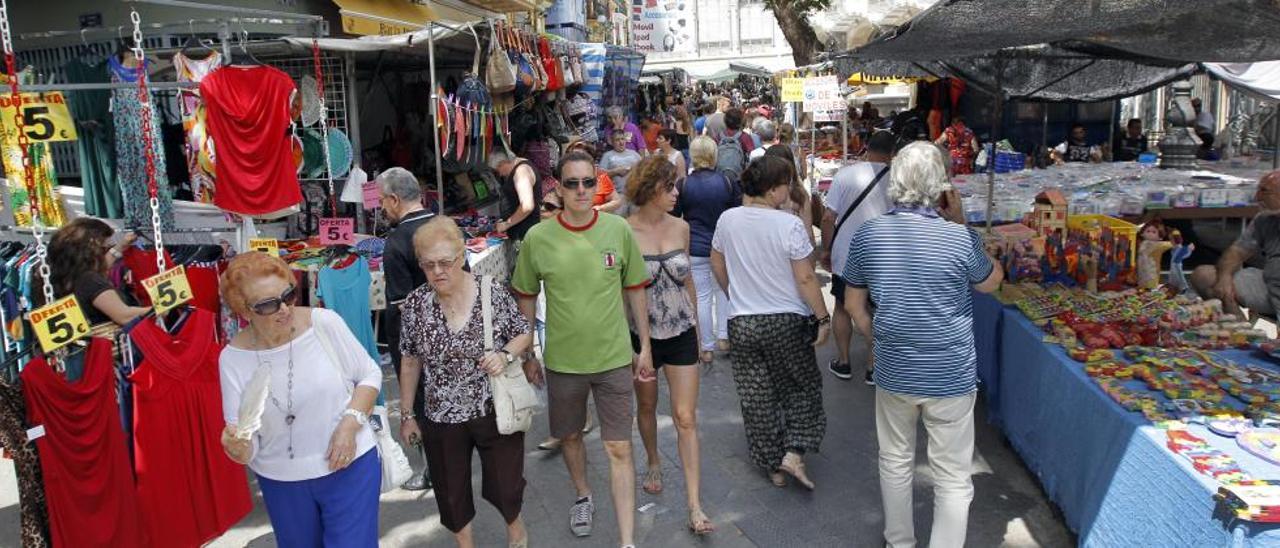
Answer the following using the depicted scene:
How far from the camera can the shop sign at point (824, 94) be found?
986 centimetres

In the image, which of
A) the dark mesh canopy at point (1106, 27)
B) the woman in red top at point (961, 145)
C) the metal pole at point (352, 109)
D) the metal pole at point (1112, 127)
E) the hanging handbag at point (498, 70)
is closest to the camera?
the dark mesh canopy at point (1106, 27)

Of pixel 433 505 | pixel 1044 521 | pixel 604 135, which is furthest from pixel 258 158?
pixel 604 135

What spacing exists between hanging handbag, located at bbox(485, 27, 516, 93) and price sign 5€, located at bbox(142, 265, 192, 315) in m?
3.78

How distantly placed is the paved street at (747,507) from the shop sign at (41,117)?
6.21ft

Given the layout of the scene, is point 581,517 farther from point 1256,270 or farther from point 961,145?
point 961,145

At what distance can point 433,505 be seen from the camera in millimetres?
4445

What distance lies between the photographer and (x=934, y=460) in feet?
11.3

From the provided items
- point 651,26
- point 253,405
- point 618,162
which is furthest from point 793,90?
point 651,26

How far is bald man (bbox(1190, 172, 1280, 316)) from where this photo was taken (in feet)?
17.6

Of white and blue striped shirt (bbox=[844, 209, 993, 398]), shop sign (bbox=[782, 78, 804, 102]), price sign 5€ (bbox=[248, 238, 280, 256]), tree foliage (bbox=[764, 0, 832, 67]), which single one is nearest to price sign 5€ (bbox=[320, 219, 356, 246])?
price sign 5€ (bbox=[248, 238, 280, 256])

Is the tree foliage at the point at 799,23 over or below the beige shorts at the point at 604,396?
over

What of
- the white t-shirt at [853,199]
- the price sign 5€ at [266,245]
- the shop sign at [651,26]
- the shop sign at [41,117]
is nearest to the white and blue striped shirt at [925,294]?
the white t-shirt at [853,199]

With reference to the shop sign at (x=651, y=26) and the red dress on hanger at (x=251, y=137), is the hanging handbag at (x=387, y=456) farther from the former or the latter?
the shop sign at (x=651, y=26)

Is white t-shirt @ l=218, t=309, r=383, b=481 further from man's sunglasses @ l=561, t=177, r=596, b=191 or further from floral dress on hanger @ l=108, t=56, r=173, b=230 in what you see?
floral dress on hanger @ l=108, t=56, r=173, b=230
